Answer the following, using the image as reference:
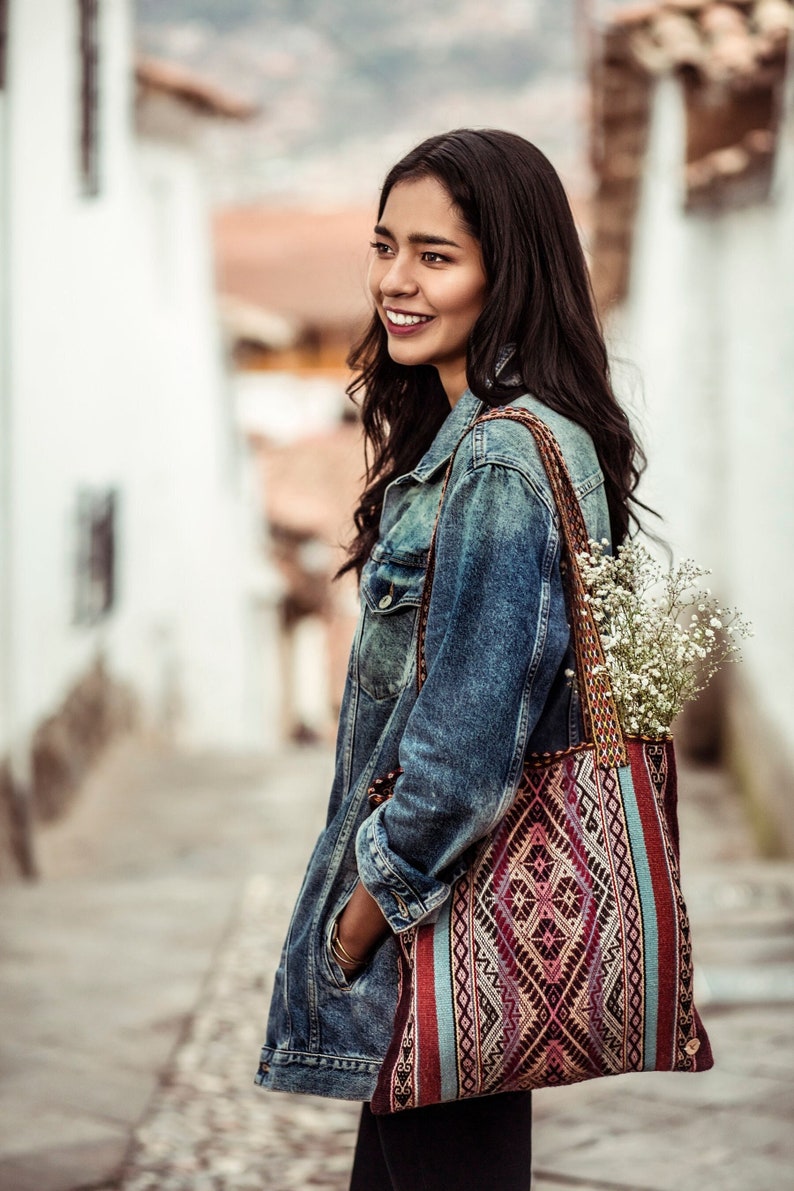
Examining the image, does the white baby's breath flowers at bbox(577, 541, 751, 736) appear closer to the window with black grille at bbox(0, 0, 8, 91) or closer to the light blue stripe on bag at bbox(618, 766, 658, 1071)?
the light blue stripe on bag at bbox(618, 766, 658, 1071)

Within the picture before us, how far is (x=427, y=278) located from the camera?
5.81 ft

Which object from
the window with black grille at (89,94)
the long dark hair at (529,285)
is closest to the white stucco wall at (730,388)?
the window with black grille at (89,94)

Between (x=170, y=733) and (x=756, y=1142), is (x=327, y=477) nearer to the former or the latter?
(x=170, y=733)

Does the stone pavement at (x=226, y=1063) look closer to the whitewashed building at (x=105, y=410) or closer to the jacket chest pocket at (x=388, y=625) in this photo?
the jacket chest pocket at (x=388, y=625)

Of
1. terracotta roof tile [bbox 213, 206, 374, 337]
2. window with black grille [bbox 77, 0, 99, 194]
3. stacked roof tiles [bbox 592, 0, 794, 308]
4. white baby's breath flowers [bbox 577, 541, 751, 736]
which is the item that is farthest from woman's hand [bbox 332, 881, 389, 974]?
terracotta roof tile [bbox 213, 206, 374, 337]

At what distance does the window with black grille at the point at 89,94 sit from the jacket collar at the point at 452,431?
717 cm

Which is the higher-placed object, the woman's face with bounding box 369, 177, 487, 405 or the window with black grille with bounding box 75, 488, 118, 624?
the window with black grille with bounding box 75, 488, 118, 624

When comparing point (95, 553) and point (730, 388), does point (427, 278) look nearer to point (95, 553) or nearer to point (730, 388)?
point (730, 388)

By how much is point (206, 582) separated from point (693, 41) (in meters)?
9.58

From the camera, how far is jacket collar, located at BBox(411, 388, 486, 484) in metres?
1.77

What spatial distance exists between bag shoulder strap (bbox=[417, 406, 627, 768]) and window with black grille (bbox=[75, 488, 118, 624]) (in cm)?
719

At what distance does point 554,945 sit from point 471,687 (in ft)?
0.97

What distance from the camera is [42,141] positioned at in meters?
7.49

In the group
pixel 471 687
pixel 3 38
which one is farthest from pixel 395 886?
pixel 3 38
